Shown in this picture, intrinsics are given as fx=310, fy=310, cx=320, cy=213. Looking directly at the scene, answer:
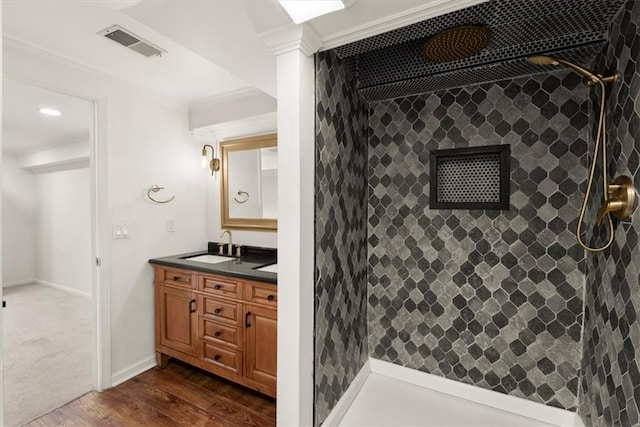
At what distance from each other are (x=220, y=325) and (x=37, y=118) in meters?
3.35

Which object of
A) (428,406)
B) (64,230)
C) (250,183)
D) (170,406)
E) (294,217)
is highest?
(250,183)

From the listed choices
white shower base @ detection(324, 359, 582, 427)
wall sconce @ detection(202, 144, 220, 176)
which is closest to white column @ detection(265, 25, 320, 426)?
white shower base @ detection(324, 359, 582, 427)

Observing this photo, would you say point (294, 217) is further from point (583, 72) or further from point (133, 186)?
point (133, 186)

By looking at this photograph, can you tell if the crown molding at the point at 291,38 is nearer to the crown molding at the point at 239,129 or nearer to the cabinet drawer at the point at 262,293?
the crown molding at the point at 239,129

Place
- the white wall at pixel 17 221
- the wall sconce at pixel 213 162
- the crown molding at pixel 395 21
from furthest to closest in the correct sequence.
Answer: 1. the white wall at pixel 17 221
2. the wall sconce at pixel 213 162
3. the crown molding at pixel 395 21

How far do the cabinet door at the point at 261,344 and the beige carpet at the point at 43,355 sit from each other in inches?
51.6

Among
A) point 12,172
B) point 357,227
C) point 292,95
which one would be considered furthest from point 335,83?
point 12,172

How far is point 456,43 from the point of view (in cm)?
154

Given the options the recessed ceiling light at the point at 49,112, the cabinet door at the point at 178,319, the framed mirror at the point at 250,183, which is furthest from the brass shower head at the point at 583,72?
the recessed ceiling light at the point at 49,112

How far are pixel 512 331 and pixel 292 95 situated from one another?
73.4 inches

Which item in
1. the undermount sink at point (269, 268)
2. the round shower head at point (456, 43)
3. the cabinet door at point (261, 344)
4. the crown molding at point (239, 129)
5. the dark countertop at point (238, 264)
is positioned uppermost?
the round shower head at point (456, 43)

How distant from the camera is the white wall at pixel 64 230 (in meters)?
4.89

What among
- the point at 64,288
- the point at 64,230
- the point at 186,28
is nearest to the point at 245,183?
the point at 186,28

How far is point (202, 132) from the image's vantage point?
3115mm
